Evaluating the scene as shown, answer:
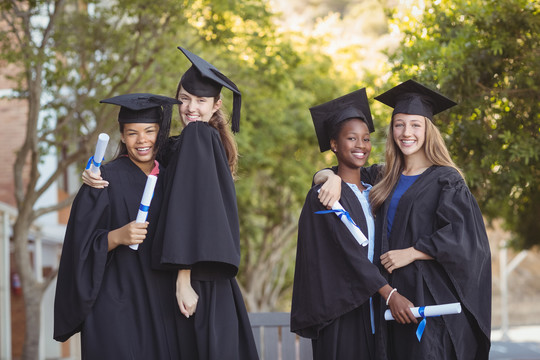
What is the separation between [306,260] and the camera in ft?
15.0

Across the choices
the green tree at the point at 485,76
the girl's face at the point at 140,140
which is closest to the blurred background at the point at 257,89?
the green tree at the point at 485,76

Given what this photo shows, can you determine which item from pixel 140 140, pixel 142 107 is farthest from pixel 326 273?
pixel 142 107

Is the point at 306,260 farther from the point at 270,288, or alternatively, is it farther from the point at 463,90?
the point at 270,288

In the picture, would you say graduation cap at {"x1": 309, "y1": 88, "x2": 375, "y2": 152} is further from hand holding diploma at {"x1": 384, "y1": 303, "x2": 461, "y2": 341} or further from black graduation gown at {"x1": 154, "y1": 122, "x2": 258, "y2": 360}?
hand holding diploma at {"x1": 384, "y1": 303, "x2": 461, "y2": 341}

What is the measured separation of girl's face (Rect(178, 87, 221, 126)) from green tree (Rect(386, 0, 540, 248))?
258cm

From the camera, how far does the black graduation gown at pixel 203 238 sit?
4.02m

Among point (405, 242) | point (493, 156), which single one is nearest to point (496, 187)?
point (493, 156)

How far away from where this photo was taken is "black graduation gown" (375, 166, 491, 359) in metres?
4.23

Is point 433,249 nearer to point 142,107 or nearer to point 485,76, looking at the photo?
point 142,107

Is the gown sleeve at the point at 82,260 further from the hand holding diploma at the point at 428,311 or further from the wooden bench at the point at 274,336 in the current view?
the wooden bench at the point at 274,336

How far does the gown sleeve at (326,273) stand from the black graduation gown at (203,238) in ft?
1.49

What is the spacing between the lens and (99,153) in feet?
13.1

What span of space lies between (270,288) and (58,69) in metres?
12.8

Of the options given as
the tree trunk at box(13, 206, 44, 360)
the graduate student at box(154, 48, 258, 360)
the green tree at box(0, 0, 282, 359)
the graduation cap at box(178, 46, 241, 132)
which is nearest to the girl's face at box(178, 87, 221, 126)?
the graduation cap at box(178, 46, 241, 132)
